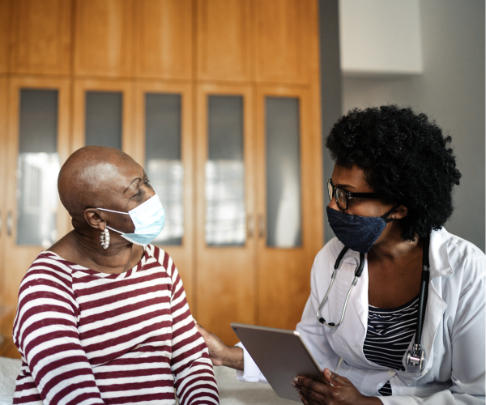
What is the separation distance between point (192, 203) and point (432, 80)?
1831 millimetres

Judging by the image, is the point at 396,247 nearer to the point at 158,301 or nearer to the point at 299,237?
the point at 158,301

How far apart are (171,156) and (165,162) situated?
7 cm

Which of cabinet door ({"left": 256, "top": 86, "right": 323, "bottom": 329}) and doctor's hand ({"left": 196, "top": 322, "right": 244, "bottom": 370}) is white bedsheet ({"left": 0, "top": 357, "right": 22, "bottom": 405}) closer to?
doctor's hand ({"left": 196, "top": 322, "right": 244, "bottom": 370})

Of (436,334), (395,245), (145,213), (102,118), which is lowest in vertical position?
(436,334)

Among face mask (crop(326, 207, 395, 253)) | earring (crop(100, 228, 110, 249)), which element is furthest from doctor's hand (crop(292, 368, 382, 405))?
earring (crop(100, 228, 110, 249))

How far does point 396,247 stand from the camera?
1338 millimetres

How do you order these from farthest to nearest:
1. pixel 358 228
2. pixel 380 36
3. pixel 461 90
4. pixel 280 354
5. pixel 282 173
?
pixel 282 173 < pixel 380 36 < pixel 461 90 < pixel 358 228 < pixel 280 354

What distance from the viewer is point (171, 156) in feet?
10.5

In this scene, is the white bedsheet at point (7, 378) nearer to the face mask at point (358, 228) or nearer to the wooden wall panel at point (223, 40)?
the face mask at point (358, 228)

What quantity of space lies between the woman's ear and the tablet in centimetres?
43

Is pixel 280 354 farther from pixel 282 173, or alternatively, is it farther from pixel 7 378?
pixel 282 173

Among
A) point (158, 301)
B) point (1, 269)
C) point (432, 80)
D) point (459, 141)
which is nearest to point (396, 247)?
point (158, 301)

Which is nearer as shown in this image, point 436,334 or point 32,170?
point 436,334

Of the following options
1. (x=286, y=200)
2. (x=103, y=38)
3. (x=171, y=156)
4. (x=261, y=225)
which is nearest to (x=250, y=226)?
(x=261, y=225)
